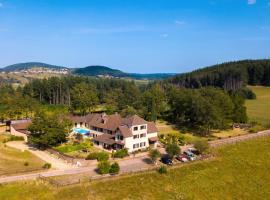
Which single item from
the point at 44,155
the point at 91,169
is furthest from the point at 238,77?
the point at 91,169

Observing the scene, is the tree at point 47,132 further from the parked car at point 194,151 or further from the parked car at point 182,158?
the parked car at point 194,151

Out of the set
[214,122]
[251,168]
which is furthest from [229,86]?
[251,168]

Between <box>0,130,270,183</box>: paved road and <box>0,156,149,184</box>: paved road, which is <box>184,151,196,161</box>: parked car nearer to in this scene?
<box>0,130,270,183</box>: paved road

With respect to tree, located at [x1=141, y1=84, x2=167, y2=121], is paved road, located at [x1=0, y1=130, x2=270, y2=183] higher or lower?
lower

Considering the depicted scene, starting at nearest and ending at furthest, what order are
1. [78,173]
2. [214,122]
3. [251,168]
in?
[78,173], [251,168], [214,122]


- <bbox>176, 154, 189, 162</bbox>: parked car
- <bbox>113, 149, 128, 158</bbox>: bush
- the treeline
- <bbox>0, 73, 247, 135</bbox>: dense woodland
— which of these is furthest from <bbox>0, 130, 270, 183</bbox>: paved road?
the treeline

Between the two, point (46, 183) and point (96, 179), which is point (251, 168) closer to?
point (96, 179)

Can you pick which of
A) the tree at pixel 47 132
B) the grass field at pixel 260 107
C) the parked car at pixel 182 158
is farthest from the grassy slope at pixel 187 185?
the grass field at pixel 260 107
